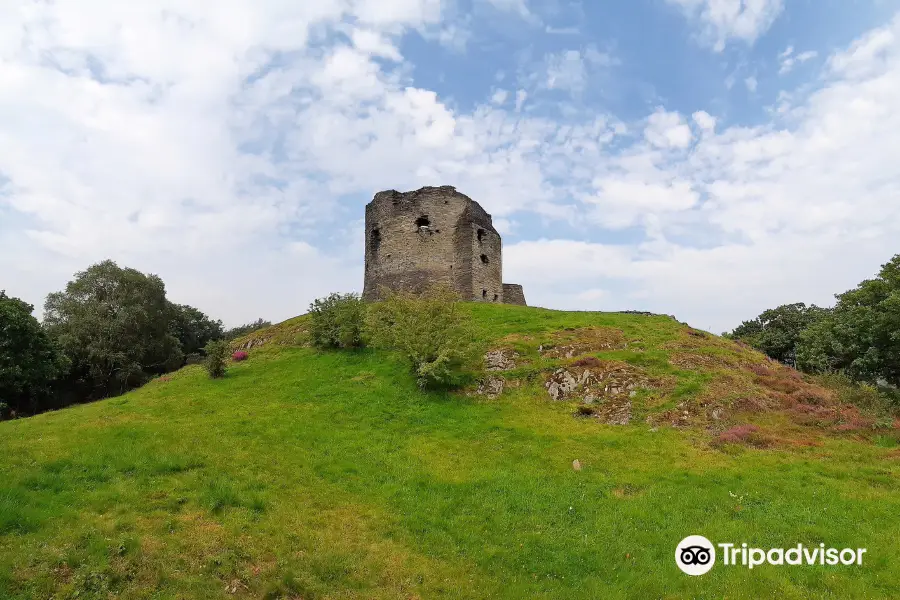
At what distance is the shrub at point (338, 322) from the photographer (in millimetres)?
28406

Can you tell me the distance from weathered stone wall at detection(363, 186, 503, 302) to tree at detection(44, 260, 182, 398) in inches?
801

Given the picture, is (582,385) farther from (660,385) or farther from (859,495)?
(859,495)

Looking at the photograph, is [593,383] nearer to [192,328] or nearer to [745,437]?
[745,437]

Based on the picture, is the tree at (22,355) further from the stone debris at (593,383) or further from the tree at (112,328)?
the stone debris at (593,383)

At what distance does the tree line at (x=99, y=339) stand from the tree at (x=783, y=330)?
5859 centimetres

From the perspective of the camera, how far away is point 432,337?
23375mm

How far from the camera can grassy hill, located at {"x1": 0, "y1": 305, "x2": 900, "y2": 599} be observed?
988 centimetres

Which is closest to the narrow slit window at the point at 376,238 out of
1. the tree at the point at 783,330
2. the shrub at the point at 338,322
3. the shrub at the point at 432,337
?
the shrub at the point at 338,322

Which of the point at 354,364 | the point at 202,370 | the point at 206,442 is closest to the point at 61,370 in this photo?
the point at 202,370

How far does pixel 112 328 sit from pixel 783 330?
2672 inches

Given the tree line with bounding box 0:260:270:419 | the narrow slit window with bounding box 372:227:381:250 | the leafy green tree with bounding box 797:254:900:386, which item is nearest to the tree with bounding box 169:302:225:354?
the tree line with bounding box 0:260:270:419

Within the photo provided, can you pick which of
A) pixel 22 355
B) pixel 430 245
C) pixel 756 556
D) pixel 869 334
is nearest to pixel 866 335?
pixel 869 334

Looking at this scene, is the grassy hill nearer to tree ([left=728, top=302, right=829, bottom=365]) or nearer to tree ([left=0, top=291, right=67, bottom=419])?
tree ([left=0, top=291, right=67, bottom=419])

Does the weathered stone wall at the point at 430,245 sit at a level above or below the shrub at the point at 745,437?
above
